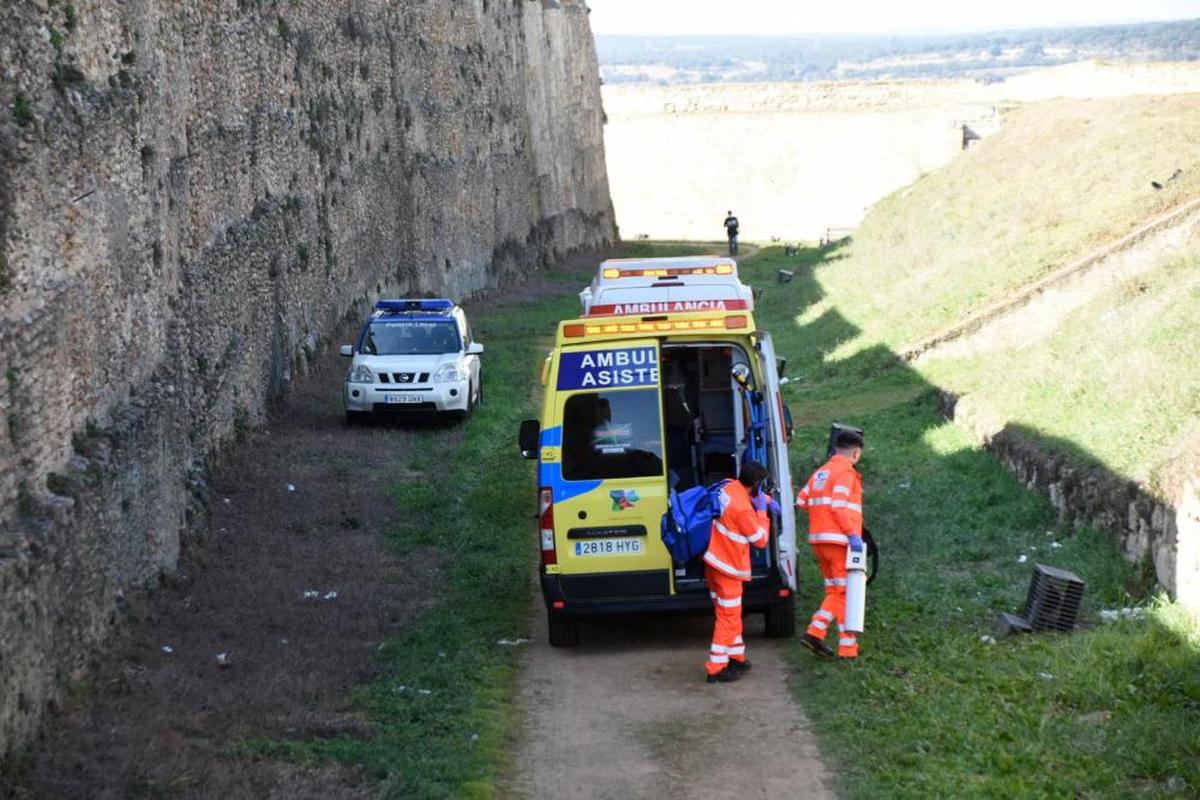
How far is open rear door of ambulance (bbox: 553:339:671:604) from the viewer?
557 inches

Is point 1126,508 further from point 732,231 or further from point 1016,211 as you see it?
point 732,231

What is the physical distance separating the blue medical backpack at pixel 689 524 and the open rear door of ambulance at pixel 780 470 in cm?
68

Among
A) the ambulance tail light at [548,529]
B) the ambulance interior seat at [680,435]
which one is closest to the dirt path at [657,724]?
the ambulance tail light at [548,529]

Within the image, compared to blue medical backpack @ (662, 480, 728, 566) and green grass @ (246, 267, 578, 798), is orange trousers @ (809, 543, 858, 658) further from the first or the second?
green grass @ (246, 267, 578, 798)

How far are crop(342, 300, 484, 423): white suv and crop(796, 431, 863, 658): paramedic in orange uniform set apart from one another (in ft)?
42.9

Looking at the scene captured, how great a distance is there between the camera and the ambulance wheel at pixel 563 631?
1457cm

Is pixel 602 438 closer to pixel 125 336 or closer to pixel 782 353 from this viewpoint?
pixel 125 336

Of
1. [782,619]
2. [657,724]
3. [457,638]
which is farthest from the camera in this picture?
[457,638]

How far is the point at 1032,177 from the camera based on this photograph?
43250 millimetres

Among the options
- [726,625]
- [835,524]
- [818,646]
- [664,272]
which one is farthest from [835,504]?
[664,272]

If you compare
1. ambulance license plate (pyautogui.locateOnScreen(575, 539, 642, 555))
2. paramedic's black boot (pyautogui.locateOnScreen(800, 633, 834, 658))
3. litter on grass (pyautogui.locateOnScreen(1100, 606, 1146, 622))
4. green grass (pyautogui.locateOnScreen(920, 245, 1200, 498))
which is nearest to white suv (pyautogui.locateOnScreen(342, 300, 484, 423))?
green grass (pyautogui.locateOnScreen(920, 245, 1200, 498))

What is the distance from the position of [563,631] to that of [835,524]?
2.51 metres

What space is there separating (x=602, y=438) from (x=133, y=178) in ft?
16.6

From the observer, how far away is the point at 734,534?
43.8 feet
